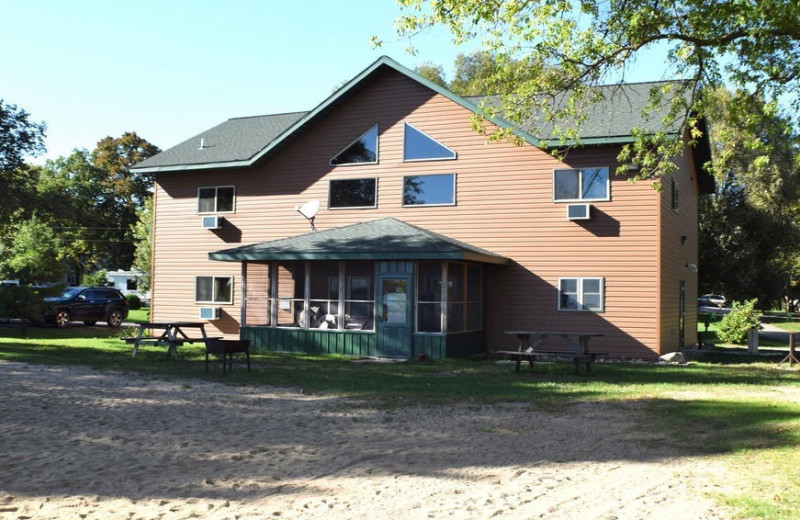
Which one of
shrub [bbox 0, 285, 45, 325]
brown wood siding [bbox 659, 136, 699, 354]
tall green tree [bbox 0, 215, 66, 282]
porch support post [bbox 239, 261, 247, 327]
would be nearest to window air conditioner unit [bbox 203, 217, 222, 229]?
porch support post [bbox 239, 261, 247, 327]

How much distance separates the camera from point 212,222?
24.3 m

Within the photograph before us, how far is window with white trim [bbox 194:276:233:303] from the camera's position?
958 inches

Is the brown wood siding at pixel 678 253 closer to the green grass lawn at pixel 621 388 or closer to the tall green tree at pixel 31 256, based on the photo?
the green grass lawn at pixel 621 388

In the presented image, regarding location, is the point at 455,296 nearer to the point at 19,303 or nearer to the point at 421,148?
the point at 421,148

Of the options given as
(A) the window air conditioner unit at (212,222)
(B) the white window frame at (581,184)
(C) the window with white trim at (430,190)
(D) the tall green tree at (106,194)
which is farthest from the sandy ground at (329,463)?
(D) the tall green tree at (106,194)

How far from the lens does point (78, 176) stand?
2527 inches

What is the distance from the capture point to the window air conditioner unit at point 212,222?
955 inches

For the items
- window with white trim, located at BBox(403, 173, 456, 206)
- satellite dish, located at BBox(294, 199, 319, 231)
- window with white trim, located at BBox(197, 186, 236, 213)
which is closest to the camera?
window with white trim, located at BBox(403, 173, 456, 206)

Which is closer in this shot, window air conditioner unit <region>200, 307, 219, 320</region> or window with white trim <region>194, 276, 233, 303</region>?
window air conditioner unit <region>200, 307, 219, 320</region>

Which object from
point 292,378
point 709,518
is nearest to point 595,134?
point 292,378

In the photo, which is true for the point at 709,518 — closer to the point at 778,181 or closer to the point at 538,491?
the point at 538,491

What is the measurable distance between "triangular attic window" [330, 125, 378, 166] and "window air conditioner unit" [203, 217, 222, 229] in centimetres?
467

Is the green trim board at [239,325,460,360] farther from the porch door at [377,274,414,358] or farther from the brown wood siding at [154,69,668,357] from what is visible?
the brown wood siding at [154,69,668,357]

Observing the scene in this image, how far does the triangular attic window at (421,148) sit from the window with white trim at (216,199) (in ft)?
21.2
